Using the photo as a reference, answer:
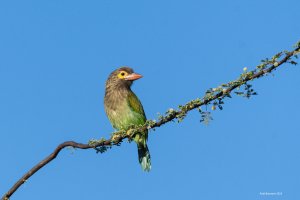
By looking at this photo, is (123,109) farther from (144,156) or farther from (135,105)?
(144,156)

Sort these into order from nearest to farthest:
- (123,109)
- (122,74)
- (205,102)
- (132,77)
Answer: (205,102)
(123,109)
(132,77)
(122,74)

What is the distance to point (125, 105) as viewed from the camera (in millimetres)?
7258

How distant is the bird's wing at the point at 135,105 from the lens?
7.33m

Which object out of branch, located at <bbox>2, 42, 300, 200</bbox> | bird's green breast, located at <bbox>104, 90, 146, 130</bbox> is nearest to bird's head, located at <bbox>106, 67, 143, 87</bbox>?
bird's green breast, located at <bbox>104, 90, 146, 130</bbox>

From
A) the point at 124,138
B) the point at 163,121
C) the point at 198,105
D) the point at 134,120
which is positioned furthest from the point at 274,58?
the point at 134,120

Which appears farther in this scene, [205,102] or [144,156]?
[144,156]

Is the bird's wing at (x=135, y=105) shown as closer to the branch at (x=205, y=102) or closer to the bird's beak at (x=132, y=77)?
the bird's beak at (x=132, y=77)

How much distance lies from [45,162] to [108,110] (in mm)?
4375

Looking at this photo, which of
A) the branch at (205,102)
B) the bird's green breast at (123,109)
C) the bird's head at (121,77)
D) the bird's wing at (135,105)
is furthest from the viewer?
the bird's head at (121,77)

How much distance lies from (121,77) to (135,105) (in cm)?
46

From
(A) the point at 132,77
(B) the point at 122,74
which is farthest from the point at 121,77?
(A) the point at 132,77

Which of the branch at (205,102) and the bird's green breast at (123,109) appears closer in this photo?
the branch at (205,102)

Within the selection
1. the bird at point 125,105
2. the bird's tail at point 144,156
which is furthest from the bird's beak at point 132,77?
the bird's tail at point 144,156

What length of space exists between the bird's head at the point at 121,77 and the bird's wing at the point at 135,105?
0.19m
